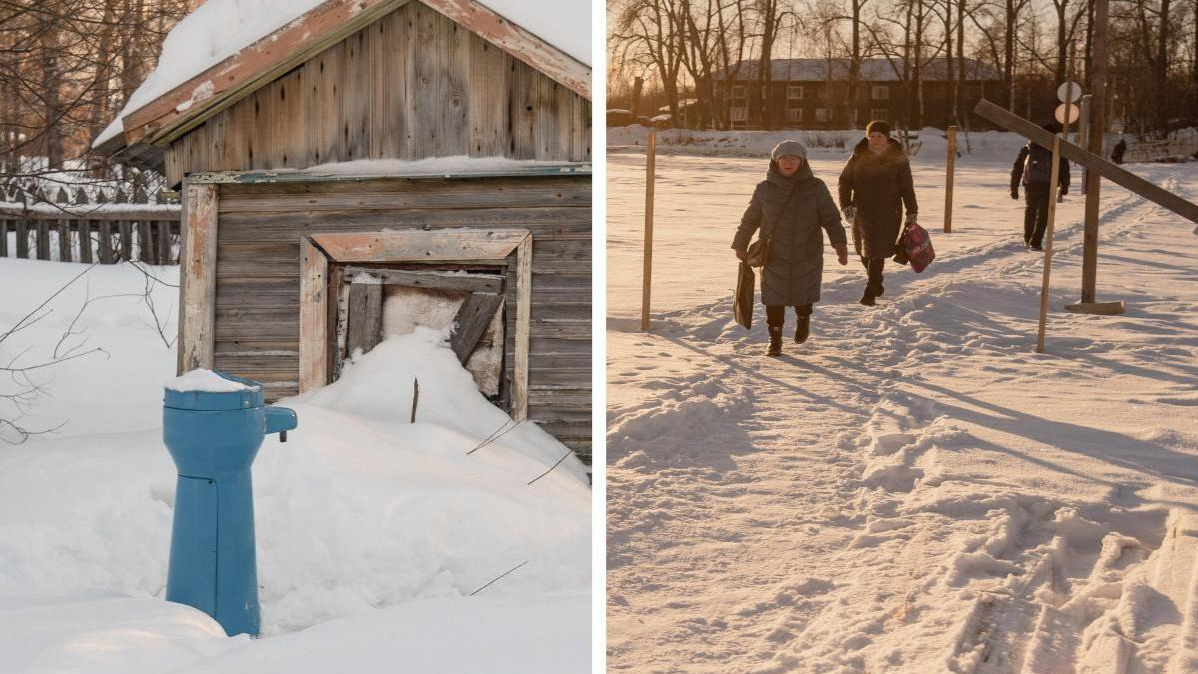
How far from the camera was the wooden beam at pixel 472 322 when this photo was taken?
232 inches

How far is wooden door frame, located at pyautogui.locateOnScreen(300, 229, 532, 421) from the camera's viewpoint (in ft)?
19.2

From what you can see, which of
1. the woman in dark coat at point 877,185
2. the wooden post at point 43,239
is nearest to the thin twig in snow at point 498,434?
the woman in dark coat at point 877,185

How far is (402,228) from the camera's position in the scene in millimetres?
5867

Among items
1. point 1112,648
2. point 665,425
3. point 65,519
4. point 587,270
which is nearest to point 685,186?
point 587,270

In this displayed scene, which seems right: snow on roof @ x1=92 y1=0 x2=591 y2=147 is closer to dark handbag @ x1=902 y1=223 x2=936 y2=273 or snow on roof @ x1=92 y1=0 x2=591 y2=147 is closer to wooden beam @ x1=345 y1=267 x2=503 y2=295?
wooden beam @ x1=345 y1=267 x2=503 y2=295

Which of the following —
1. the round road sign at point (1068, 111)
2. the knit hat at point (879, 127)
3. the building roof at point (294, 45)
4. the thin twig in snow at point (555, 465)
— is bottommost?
the thin twig in snow at point (555, 465)

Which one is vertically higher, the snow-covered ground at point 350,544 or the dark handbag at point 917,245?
the dark handbag at point 917,245

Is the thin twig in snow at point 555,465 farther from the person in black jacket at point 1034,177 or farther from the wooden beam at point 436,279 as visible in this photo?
the person in black jacket at point 1034,177

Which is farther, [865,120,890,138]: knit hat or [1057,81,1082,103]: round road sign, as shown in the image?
[865,120,890,138]: knit hat

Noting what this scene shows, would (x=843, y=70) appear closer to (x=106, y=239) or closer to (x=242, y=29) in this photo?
(x=242, y=29)

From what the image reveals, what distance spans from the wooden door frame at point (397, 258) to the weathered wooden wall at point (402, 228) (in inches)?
1.8

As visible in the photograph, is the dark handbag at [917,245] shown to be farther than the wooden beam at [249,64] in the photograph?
No

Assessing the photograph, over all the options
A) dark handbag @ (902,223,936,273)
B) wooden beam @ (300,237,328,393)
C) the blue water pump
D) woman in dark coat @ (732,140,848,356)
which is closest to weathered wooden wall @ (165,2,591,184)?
wooden beam @ (300,237,328,393)

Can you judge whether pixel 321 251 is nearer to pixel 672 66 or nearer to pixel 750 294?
pixel 750 294
